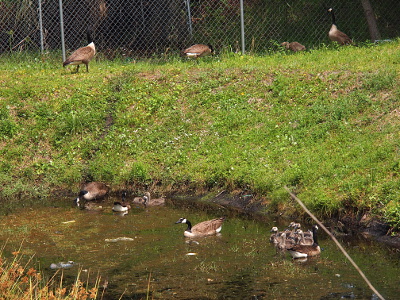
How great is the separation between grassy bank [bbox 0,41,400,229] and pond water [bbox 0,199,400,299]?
123 centimetres

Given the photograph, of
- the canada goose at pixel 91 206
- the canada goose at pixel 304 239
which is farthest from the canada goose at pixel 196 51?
the canada goose at pixel 304 239

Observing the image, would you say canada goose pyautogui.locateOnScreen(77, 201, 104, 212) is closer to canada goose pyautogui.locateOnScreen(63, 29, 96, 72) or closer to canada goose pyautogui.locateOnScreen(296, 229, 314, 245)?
canada goose pyautogui.locateOnScreen(296, 229, 314, 245)

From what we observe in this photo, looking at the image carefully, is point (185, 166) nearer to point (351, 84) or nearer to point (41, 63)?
point (351, 84)

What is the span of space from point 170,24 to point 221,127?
831 centimetres

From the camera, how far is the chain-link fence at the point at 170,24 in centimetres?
2202

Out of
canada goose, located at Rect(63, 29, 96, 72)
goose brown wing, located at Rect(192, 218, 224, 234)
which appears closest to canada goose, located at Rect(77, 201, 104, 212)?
goose brown wing, located at Rect(192, 218, 224, 234)

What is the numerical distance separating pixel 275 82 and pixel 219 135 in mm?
2486

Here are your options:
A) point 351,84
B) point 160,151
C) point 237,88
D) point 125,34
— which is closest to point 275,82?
point 237,88

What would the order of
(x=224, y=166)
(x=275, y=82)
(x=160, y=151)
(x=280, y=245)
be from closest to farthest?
(x=280, y=245) → (x=224, y=166) → (x=160, y=151) → (x=275, y=82)

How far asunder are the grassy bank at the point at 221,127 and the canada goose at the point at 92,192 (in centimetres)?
58

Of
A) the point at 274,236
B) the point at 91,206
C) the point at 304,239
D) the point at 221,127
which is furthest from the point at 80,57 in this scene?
the point at 304,239

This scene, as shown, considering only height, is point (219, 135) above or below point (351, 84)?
below

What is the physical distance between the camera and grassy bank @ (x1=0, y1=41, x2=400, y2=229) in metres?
12.1

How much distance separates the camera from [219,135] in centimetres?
1505
